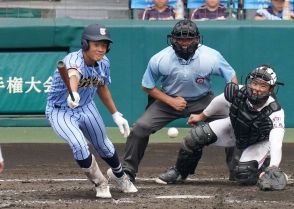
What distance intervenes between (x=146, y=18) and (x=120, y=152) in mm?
2936

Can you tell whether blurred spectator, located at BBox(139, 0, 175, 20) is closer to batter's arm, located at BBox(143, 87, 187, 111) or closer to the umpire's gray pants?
the umpire's gray pants

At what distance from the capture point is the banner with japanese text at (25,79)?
39.4 feet

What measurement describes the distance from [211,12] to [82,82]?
18.4 feet

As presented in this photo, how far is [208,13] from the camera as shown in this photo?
12.4 meters

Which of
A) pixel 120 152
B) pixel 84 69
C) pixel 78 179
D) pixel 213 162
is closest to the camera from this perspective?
pixel 84 69

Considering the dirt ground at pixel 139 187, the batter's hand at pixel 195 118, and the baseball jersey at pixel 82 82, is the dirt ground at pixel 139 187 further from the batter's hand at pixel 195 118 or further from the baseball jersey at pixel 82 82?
the baseball jersey at pixel 82 82

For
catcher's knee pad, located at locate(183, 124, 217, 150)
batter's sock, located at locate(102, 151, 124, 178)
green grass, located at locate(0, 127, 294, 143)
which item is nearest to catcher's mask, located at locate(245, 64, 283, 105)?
catcher's knee pad, located at locate(183, 124, 217, 150)

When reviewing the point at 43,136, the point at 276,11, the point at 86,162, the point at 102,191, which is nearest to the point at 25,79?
the point at 43,136

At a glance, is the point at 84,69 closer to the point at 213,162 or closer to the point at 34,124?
the point at 213,162

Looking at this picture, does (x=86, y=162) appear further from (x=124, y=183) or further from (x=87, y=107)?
(x=124, y=183)

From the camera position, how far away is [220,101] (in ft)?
26.2

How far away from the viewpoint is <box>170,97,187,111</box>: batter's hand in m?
8.26

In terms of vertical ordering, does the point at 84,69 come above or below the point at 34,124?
above

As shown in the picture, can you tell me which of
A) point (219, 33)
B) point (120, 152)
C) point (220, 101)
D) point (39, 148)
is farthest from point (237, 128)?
point (219, 33)
